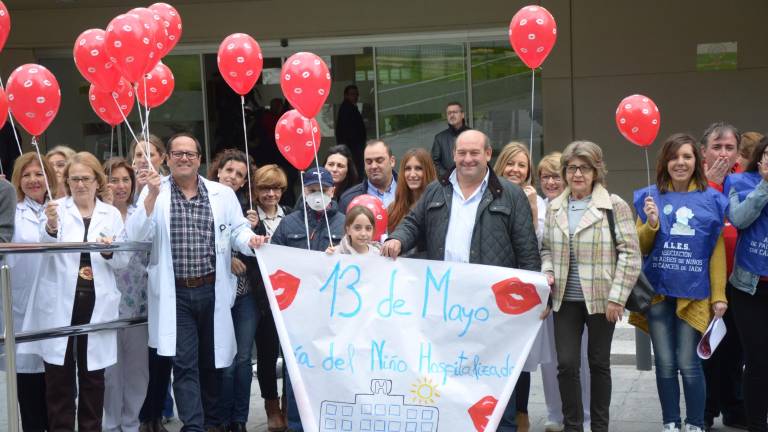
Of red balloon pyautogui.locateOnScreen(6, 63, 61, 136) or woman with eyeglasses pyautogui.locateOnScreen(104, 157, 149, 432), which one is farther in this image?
red balloon pyautogui.locateOnScreen(6, 63, 61, 136)

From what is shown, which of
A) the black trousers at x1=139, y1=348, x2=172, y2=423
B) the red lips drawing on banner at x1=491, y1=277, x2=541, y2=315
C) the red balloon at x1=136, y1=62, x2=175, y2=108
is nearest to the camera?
the red lips drawing on banner at x1=491, y1=277, x2=541, y2=315

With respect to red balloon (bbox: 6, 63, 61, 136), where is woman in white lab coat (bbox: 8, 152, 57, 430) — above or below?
below

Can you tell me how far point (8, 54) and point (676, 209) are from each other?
39.1ft

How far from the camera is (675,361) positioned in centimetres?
636

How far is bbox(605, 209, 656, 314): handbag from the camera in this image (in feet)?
19.9

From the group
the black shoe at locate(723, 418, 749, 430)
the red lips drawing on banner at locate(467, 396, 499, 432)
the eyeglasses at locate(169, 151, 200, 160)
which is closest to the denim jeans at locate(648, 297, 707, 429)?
the black shoe at locate(723, 418, 749, 430)

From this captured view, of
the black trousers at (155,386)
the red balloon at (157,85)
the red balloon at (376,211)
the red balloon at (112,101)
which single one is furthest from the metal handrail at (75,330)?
the red balloon at (157,85)

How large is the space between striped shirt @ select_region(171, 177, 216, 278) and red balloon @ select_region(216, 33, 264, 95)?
1038mm

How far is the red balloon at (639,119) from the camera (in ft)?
22.1

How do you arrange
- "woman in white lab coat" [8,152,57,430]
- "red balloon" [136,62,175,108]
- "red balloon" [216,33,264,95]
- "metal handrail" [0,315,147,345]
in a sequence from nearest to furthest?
1. "metal handrail" [0,315,147,345]
2. "woman in white lab coat" [8,152,57,430]
3. "red balloon" [216,33,264,95]
4. "red balloon" [136,62,175,108]

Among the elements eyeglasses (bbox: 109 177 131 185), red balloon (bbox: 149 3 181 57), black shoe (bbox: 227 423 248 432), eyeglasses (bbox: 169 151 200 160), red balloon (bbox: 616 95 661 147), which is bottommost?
black shoe (bbox: 227 423 248 432)

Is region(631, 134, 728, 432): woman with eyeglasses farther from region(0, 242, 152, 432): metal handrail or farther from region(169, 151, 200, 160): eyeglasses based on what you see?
region(0, 242, 152, 432): metal handrail

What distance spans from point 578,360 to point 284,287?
1799 mm

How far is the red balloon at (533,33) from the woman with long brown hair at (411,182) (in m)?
1.02
